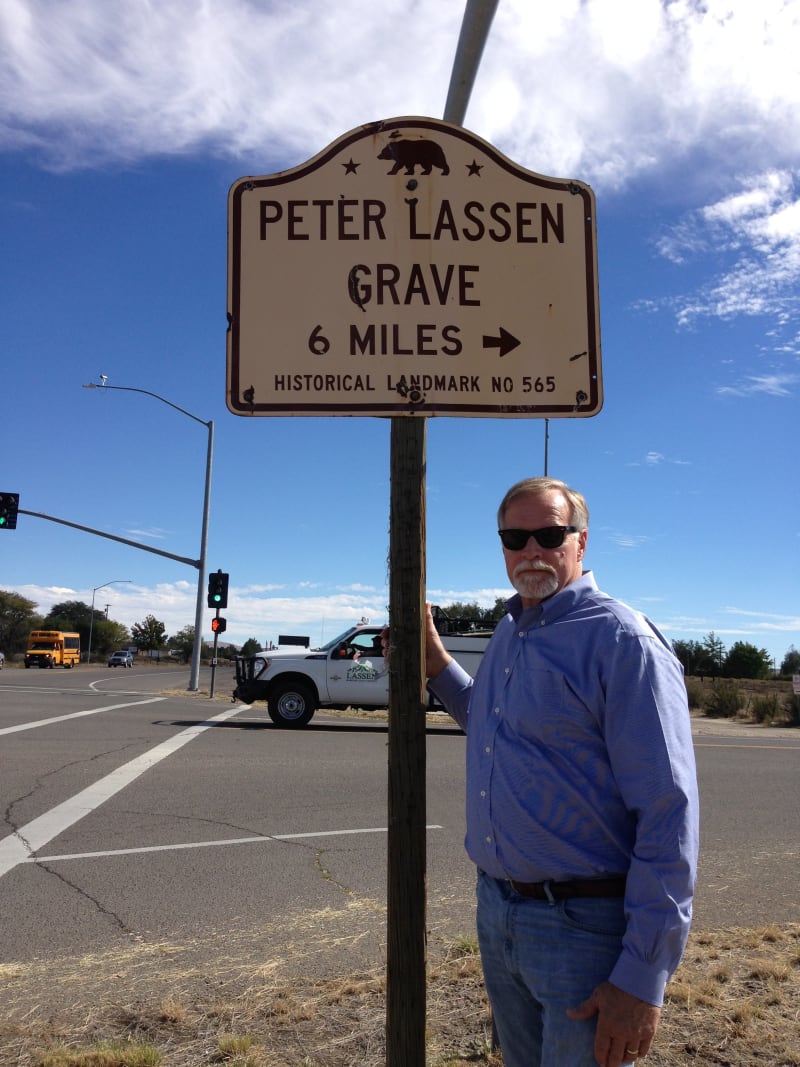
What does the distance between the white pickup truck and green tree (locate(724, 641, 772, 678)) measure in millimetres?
47370

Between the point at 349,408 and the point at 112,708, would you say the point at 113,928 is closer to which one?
the point at 349,408

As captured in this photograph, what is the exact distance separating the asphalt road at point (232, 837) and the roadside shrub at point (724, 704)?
1691 centimetres

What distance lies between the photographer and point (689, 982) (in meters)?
4.05

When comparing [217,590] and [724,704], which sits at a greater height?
[217,590]

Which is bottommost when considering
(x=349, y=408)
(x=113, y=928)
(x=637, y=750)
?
(x=113, y=928)

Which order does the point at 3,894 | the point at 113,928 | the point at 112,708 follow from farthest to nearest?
1. the point at 112,708
2. the point at 3,894
3. the point at 113,928

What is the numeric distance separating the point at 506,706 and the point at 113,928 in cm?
391

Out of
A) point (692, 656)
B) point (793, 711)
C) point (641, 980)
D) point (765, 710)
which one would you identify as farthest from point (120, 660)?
point (641, 980)

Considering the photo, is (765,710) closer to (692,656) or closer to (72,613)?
(692,656)

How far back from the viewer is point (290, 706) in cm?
1680

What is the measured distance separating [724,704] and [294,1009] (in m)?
29.2

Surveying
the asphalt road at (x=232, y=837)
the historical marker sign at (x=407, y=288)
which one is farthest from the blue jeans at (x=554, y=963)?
the asphalt road at (x=232, y=837)

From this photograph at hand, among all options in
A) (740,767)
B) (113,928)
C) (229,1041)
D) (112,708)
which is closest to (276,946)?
(113,928)

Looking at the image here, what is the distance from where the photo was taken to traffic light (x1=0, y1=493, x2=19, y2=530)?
26250mm
